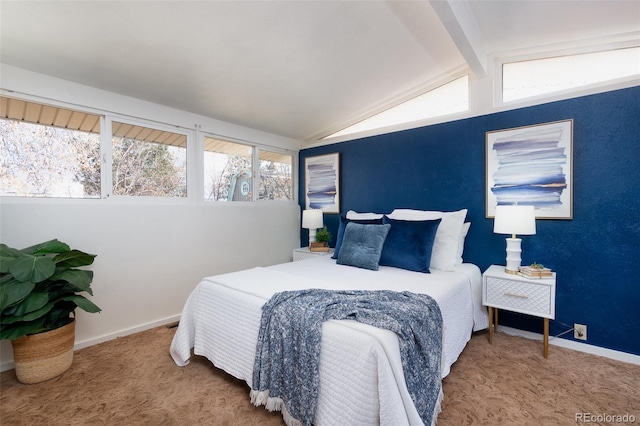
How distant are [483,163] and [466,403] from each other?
2127mm

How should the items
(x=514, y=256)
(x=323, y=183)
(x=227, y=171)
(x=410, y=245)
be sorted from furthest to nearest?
(x=323, y=183) < (x=227, y=171) < (x=410, y=245) < (x=514, y=256)

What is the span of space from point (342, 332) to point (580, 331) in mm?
2331

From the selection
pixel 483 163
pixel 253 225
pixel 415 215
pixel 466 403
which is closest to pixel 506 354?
pixel 466 403

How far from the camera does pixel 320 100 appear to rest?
3.28m

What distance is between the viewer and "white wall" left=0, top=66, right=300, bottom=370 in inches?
89.1

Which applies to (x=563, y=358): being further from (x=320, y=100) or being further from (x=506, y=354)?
(x=320, y=100)

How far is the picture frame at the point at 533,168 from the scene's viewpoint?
7.96ft

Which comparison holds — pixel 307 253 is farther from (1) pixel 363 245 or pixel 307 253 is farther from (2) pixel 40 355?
(2) pixel 40 355

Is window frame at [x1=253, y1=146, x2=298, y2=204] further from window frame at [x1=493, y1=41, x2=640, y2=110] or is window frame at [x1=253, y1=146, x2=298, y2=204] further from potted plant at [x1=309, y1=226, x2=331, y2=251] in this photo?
window frame at [x1=493, y1=41, x2=640, y2=110]

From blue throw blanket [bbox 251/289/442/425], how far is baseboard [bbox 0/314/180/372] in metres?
1.79

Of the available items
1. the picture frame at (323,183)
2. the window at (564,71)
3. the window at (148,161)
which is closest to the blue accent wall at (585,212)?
the window at (564,71)

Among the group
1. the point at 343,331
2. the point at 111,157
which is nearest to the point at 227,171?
Result: the point at 111,157

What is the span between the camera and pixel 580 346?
2.36 meters

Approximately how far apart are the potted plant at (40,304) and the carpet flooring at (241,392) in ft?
0.48
